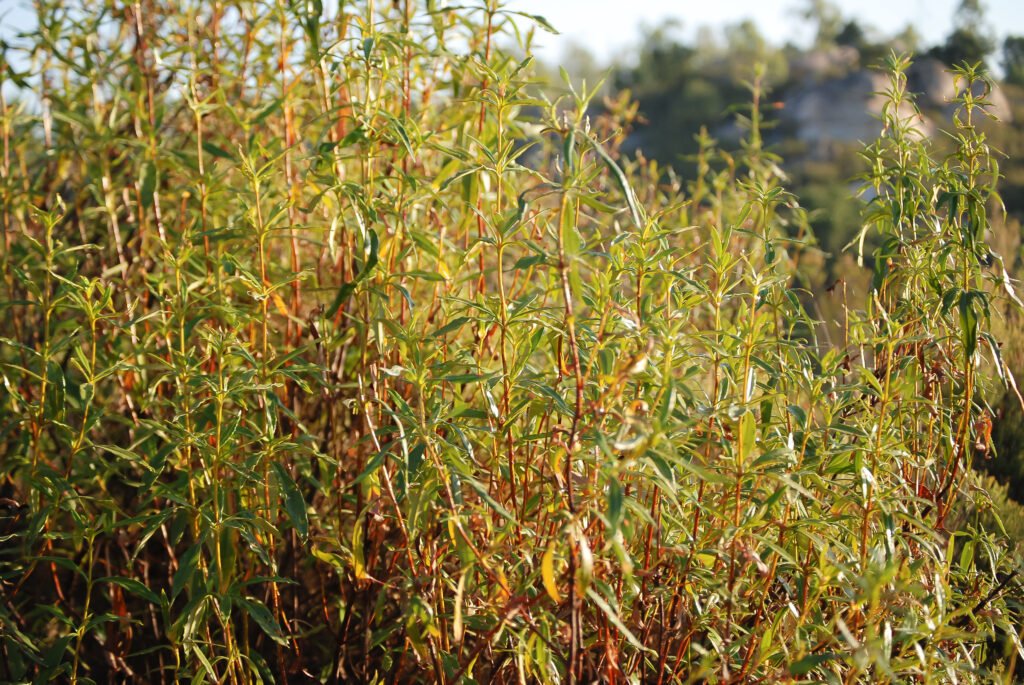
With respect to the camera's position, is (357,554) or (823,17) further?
(823,17)

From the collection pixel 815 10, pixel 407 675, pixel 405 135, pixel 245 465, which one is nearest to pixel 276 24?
pixel 405 135

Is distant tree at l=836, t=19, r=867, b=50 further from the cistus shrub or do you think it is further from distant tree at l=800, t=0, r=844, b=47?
the cistus shrub

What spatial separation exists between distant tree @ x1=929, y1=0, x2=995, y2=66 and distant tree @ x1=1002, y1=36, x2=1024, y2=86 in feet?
1.07

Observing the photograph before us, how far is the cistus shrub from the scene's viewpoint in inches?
55.7

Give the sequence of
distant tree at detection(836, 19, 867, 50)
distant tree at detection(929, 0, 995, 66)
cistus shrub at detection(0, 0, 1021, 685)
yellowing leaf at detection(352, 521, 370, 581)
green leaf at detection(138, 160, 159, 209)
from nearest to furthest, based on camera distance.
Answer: cistus shrub at detection(0, 0, 1021, 685)
yellowing leaf at detection(352, 521, 370, 581)
green leaf at detection(138, 160, 159, 209)
distant tree at detection(929, 0, 995, 66)
distant tree at detection(836, 19, 867, 50)

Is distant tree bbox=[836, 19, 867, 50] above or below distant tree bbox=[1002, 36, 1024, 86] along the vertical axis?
above

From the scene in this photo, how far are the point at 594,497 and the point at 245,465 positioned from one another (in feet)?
2.77

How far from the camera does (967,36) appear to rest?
990cm

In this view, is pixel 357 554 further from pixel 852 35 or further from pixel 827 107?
pixel 852 35

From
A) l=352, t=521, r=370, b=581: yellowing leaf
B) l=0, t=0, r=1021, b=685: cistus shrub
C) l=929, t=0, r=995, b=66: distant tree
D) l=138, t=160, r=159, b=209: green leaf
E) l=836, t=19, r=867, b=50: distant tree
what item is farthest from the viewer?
l=836, t=19, r=867, b=50: distant tree

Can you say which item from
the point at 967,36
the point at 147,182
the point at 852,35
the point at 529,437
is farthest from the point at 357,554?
the point at 852,35

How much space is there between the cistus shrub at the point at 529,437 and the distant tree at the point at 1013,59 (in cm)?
661

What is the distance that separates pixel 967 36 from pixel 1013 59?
1.96 metres

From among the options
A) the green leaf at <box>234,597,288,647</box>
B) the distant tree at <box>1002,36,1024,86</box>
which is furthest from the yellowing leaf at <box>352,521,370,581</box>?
the distant tree at <box>1002,36,1024,86</box>
